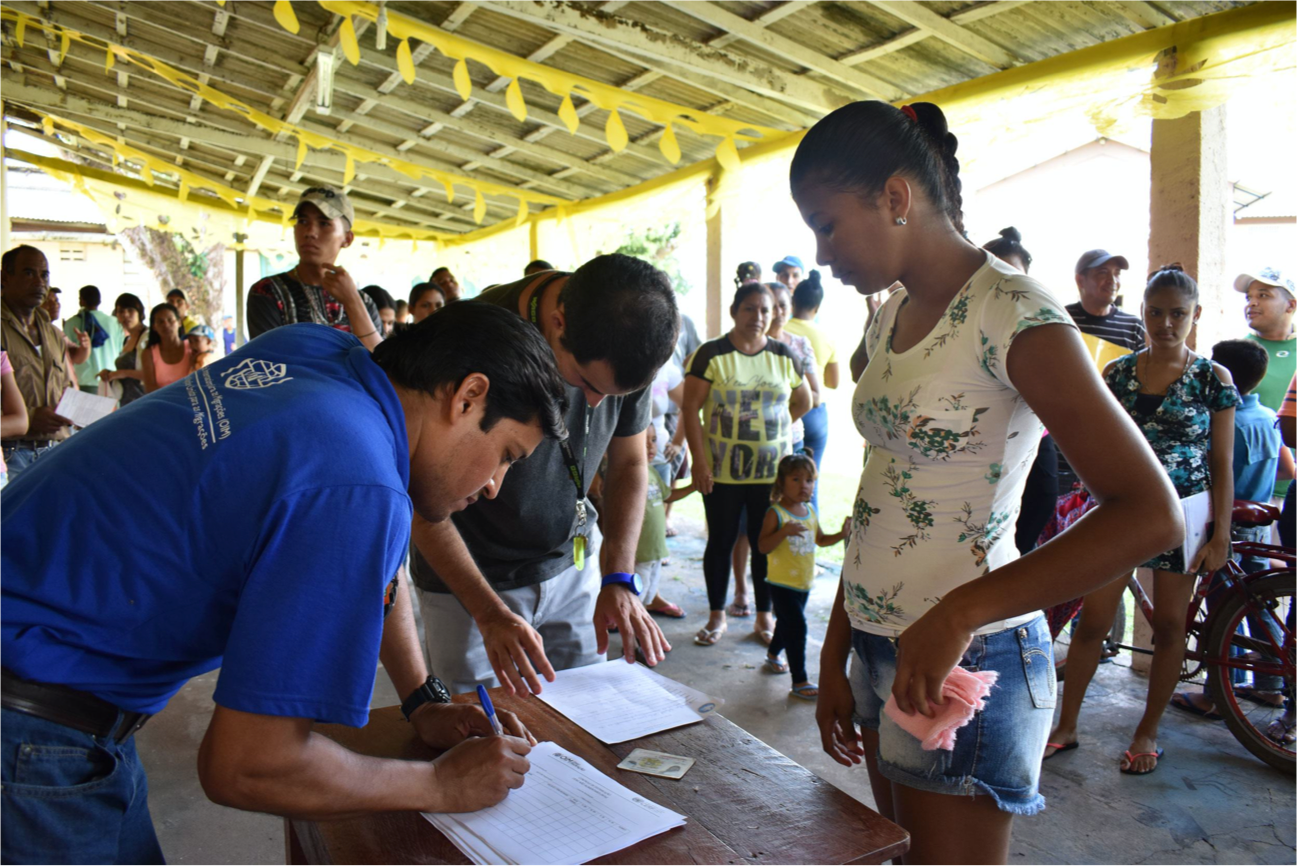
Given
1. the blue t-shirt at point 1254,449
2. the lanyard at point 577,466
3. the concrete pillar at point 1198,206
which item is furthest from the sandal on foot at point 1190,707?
the lanyard at point 577,466

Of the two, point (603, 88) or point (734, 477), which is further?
point (603, 88)

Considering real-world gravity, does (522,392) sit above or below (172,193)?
below

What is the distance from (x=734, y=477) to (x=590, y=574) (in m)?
1.97

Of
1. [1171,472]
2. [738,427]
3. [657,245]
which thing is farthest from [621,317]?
[657,245]

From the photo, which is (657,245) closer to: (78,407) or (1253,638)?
(78,407)

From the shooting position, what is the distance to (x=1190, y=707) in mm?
3348

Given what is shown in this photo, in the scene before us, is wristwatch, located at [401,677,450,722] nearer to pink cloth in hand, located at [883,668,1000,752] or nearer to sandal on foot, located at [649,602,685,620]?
pink cloth in hand, located at [883,668,1000,752]

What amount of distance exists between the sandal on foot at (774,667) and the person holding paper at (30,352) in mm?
3404

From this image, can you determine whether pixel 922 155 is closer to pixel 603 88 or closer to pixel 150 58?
pixel 603 88

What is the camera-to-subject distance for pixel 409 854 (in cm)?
98

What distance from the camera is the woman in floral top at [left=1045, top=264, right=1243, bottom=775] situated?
2.87m

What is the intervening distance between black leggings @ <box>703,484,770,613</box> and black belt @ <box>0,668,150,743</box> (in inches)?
127

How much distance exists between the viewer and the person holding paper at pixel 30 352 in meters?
3.69

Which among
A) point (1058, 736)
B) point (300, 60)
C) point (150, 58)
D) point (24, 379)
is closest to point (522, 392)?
point (1058, 736)
